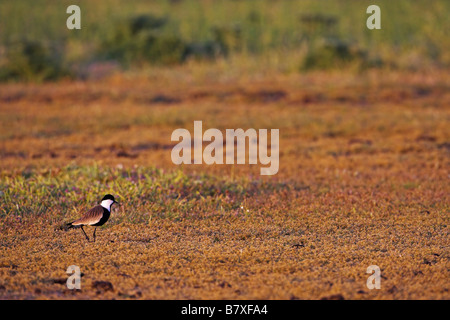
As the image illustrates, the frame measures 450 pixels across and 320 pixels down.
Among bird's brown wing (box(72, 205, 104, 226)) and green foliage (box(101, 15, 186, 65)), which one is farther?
green foliage (box(101, 15, 186, 65))

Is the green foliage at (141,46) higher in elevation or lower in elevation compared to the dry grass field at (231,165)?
higher

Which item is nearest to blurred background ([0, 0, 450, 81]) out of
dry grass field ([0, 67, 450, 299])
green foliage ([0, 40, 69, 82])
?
green foliage ([0, 40, 69, 82])

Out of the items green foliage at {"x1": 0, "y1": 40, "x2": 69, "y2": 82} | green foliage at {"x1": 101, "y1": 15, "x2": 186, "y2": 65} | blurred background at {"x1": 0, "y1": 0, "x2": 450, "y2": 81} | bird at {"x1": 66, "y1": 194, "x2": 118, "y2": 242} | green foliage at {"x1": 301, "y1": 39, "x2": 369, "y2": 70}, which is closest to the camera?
bird at {"x1": 66, "y1": 194, "x2": 118, "y2": 242}

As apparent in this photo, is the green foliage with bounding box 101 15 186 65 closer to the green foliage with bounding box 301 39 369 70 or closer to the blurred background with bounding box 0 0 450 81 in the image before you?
the blurred background with bounding box 0 0 450 81

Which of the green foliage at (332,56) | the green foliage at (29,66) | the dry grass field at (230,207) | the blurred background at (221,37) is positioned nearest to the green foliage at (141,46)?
the blurred background at (221,37)

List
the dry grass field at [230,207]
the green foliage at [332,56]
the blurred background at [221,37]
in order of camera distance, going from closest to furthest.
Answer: the dry grass field at [230,207]
the green foliage at [332,56]
the blurred background at [221,37]

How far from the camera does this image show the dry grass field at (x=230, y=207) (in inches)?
184

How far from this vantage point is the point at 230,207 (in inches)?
266

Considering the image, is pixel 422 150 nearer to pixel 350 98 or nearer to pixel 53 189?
pixel 350 98

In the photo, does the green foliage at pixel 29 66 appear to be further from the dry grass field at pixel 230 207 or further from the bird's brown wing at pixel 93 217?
the bird's brown wing at pixel 93 217

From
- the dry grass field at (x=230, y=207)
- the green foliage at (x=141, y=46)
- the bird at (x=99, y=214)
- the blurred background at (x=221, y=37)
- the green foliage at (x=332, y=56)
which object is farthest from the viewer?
the green foliage at (x=141, y=46)

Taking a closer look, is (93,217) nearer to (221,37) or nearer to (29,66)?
(29,66)

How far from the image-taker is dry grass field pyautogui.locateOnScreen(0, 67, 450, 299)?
4.68 meters

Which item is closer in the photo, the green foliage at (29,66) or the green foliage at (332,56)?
the green foliage at (29,66)
